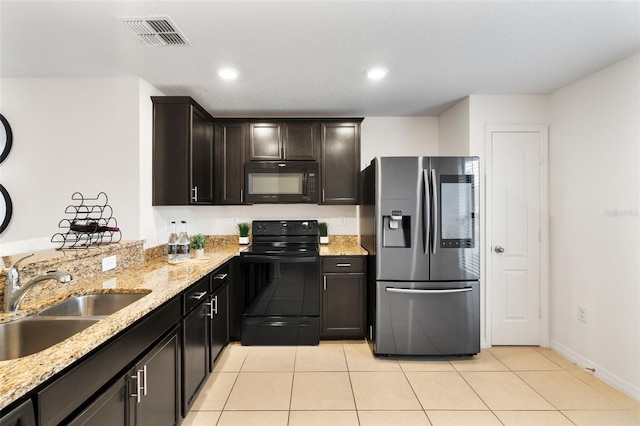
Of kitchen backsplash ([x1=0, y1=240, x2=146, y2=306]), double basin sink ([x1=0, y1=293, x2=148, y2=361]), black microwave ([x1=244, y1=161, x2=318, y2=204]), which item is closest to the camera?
double basin sink ([x1=0, y1=293, x2=148, y2=361])

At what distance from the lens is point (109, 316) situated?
127 centimetres

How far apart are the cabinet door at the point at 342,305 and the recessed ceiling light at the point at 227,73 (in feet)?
6.39

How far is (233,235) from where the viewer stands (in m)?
3.65

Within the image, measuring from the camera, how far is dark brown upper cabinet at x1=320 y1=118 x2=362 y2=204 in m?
3.40

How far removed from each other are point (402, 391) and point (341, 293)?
102 centimetres

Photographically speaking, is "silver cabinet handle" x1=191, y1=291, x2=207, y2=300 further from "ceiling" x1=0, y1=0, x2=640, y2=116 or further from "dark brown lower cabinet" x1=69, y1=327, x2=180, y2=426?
"ceiling" x1=0, y1=0, x2=640, y2=116

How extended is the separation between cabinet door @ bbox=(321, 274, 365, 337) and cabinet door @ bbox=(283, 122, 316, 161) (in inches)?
52.0

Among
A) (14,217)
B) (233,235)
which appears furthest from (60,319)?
(233,235)

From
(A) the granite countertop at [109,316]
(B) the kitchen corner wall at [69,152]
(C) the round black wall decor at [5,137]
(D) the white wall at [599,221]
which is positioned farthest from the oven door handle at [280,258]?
(D) the white wall at [599,221]

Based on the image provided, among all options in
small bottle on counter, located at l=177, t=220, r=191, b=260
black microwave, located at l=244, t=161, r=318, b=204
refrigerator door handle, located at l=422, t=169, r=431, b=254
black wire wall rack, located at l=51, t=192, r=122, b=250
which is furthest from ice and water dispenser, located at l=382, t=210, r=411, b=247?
black wire wall rack, located at l=51, t=192, r=122, b=250

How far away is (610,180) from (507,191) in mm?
726

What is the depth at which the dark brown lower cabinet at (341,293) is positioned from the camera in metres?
→ 3.04

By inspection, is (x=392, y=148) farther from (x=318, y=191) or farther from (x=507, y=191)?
(x=507, y=191)

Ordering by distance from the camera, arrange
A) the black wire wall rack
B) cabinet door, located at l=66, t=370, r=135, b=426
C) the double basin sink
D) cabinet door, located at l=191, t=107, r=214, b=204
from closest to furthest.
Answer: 1. cabinet door, located at l=66, t=370, r=135, b=426
2. the double basin sink
3. the black wire wall rack
4. cabinet door, located at l=191, t=107, r=214, b=204
